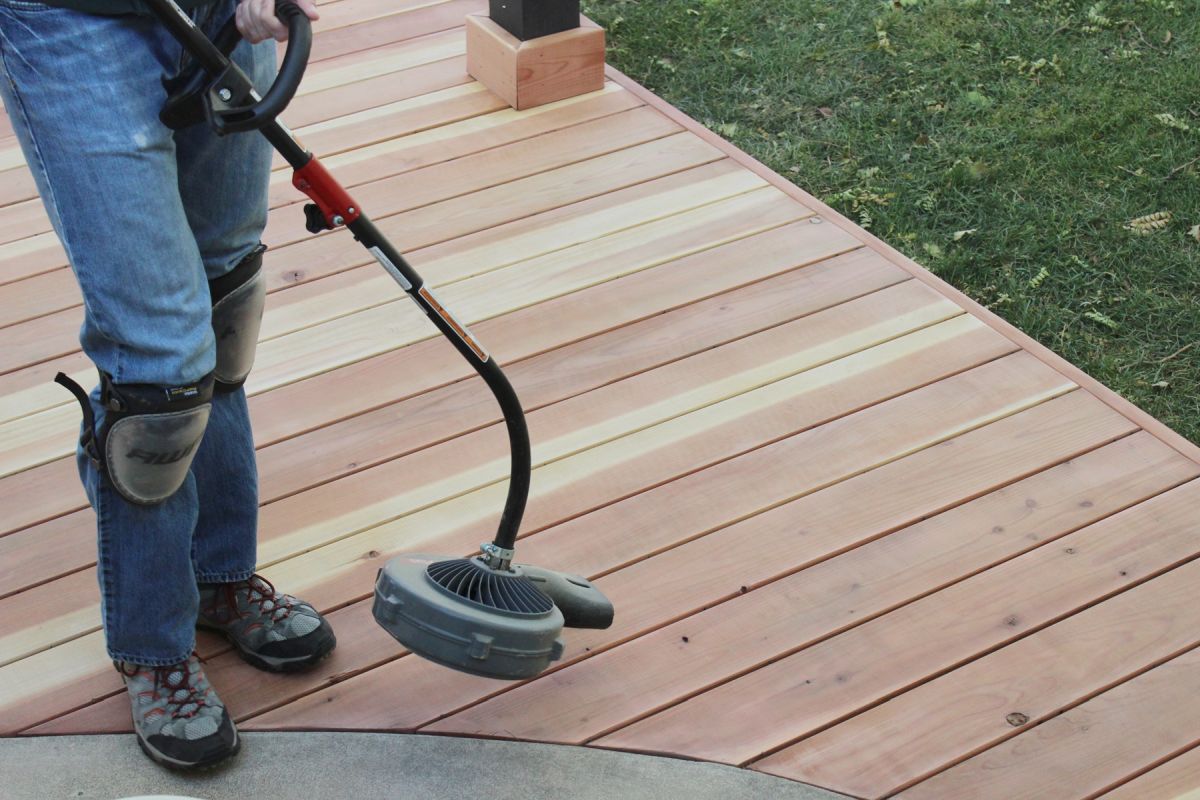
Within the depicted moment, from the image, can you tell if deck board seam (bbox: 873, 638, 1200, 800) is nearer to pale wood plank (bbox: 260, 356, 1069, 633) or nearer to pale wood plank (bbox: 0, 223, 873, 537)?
pale wood plank (bbox: 260, 356, 1069, 633)

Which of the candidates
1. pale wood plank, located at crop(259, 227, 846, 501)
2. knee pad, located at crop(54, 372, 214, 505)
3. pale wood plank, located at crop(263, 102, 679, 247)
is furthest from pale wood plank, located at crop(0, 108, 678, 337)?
knee pad, located at crop(54, 372, 214, 505)

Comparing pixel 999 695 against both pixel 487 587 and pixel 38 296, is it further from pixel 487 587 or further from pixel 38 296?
pixel 38 296

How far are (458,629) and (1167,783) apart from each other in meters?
0.97

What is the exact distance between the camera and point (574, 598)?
1842 millimetres

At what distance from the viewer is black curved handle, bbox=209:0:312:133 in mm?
1330

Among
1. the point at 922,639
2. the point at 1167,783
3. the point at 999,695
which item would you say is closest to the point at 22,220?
the point at 922,639

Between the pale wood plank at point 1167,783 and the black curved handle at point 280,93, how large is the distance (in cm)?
135

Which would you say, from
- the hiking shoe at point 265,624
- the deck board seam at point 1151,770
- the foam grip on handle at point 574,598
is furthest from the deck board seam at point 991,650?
the hiking shoe at point 265,624

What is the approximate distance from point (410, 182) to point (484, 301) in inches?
20.4

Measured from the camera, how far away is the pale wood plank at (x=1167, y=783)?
5.80 ft

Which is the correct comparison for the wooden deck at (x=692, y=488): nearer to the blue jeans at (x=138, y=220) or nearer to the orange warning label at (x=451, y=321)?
the blue jeans at (x=138, y=220)

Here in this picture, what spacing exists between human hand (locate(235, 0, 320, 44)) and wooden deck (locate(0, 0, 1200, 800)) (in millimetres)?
918

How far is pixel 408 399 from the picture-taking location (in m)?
2.44

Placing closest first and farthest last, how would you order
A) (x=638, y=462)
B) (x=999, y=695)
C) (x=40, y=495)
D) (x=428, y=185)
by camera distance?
(x=999, y=695), (x=40, y=495), (x=638, y=462), (x=428, y=185)
